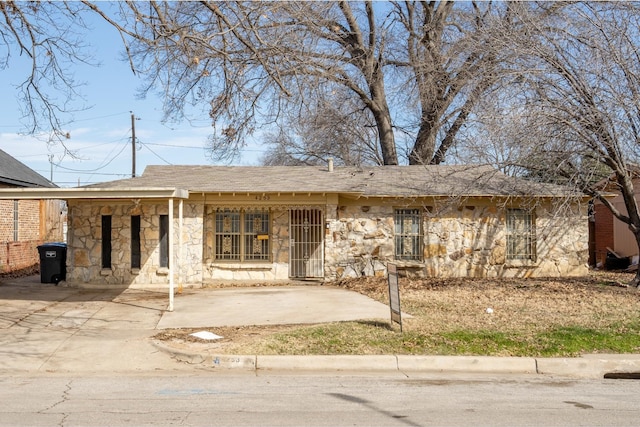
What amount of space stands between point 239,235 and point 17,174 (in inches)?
383

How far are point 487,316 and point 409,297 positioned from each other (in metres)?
2.91

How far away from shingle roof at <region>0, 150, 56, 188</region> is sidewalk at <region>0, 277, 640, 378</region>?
4.78 meters

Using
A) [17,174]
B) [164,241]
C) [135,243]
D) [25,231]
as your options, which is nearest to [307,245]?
[164,241]

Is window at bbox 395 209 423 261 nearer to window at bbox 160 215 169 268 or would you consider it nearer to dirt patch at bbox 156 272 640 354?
dirt patch at bbox 156 272 640 354

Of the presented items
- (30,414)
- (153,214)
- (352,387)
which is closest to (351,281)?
(153,214)

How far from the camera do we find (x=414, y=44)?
90.0 feet

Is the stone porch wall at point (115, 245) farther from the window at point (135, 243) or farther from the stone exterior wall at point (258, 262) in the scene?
the stone exterior wall at point (258, 262)

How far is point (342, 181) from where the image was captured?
65.0ft

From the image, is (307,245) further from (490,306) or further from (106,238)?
(490,306)

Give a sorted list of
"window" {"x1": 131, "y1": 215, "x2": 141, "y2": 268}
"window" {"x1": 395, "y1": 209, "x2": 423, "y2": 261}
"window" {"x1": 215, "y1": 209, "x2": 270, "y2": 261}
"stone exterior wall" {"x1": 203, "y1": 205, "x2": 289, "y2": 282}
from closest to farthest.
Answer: "window" {"x1": 131, "y1": 215, "x2": 141, "y2": 268} → "stone exterior wall" {"x1": 203, "y1": 205, "x2": 289, "y2": 282} → "window" {"x1": 215, "y1": 209, "x2": 270, "y2": 261} → "window" {"x1": 395, "y1": 209, "x2": 423, "y2": 261}

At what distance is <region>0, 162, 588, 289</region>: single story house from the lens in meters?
17.9

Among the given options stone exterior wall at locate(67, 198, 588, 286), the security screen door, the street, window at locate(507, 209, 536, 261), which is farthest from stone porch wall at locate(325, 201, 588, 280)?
the street

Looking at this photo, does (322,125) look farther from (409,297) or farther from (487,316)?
(487,316)

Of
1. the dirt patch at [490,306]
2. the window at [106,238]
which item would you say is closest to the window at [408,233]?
the dirt patch at [490,306]
